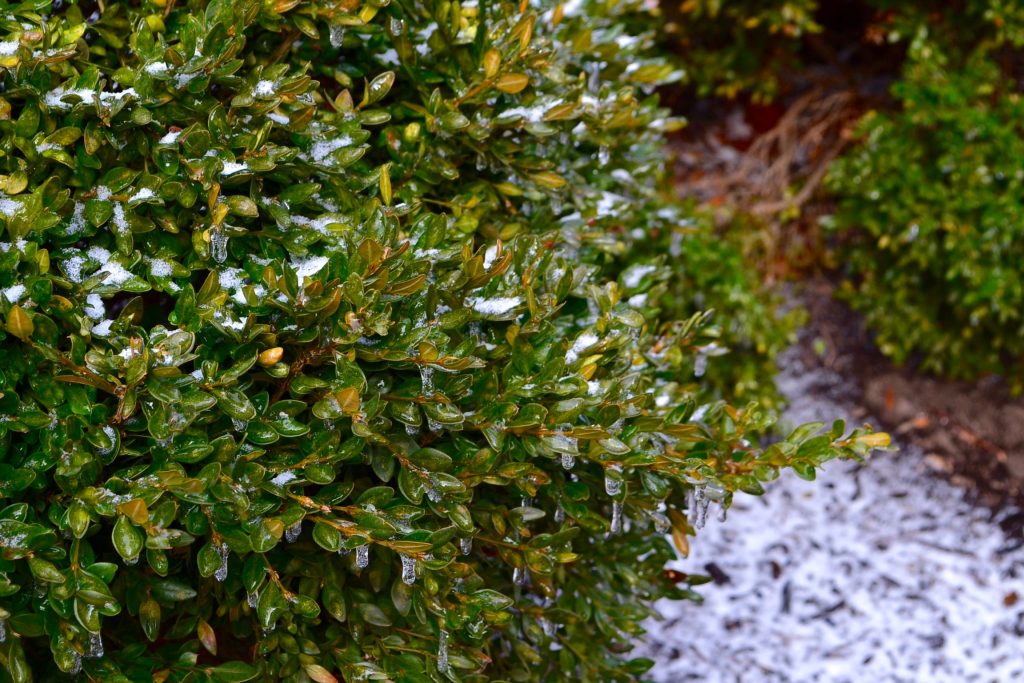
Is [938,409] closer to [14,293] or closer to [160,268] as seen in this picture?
[160,268]

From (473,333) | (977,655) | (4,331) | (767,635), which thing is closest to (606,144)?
(473,333)

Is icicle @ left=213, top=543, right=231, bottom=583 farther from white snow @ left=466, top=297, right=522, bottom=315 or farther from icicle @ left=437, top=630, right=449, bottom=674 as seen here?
white snow @ left=466, top=297, right=522, bottom=315

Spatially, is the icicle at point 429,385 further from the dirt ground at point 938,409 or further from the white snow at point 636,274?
the dirt ground at point 938,409

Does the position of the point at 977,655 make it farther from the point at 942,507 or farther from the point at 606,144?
the point at 606,144

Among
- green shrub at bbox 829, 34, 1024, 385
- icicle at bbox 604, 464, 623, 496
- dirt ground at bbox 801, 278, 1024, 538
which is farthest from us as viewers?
dirt ground at bbox 801, 278, 1024, 538

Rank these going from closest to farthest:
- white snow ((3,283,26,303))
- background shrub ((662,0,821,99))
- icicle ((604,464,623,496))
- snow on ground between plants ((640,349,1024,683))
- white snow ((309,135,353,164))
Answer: white snow ((3,283,26,303))
icicle ((604,464,623,496))
white snow ((309,135,353,164))
snow on ground between plants ((640,349,1024,683))
background shrub ((662,0,821,99))

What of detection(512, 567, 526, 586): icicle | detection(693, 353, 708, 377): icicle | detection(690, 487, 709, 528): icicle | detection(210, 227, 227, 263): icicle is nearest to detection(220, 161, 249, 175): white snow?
detection(210, 227, 227, 263): icicle

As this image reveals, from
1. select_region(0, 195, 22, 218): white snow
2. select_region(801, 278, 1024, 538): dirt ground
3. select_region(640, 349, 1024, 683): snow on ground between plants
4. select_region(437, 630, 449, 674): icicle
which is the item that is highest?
select_region(0, 195, 22, 218): white snow
